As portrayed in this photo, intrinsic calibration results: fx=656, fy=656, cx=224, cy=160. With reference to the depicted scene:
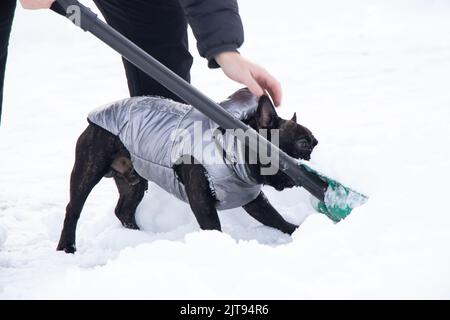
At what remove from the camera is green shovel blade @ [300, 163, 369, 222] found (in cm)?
256

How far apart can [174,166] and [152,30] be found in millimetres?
868

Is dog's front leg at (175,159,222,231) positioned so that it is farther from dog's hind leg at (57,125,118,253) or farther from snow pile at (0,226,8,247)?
snow pile at (0,226,8,247)

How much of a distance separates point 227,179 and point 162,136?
0.38 meters

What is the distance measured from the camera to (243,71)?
2467mm

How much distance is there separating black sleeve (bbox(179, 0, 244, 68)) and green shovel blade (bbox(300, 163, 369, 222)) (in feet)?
1.88

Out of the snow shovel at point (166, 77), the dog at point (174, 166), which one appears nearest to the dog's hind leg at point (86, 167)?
the dog at point (174, 166)

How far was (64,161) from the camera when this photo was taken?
4.54 meters

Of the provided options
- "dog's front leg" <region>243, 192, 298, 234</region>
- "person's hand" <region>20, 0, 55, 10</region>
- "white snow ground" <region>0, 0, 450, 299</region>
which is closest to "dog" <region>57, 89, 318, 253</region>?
"dog's front leg" <region>243, 192, 298, 234</region>

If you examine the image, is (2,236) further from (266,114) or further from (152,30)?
(266,114)

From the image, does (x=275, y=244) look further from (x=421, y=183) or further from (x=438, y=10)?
(x=438, y=10)

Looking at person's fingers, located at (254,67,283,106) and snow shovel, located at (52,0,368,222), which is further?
person's fingers, located at (254,67,283,106)

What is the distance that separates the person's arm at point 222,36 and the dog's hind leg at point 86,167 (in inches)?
28.7

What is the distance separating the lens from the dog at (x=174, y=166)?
2.69m
